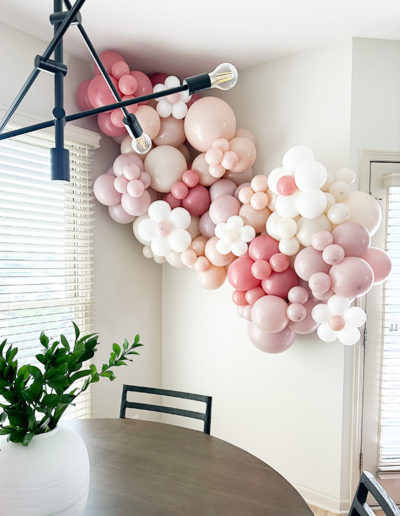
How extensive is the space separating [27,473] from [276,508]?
0.65m

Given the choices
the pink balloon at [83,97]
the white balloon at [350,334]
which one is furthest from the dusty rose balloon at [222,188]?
the white balloon at [350,334]

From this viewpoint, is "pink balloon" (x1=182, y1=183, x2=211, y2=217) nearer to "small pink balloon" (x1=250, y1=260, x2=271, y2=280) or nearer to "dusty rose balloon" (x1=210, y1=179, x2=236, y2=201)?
"dusty rose balloon" (x1=210, y1=179, x2=236, y2=201)

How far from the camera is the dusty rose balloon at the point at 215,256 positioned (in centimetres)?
245

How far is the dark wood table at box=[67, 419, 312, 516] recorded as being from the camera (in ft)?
3.80

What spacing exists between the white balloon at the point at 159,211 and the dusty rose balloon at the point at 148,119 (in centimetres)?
42

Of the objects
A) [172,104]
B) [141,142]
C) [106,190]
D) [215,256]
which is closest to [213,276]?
[215,256]

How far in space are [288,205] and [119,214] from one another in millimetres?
1065

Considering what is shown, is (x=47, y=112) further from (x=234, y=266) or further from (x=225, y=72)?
(x=225, y=72)

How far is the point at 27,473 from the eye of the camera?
1.00 meters

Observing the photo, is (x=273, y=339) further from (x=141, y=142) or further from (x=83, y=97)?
(x=83, y=97)

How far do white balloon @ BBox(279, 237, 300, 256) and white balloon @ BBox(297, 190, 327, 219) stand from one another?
0.15m

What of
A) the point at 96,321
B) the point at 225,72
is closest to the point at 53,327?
the point at 96,321

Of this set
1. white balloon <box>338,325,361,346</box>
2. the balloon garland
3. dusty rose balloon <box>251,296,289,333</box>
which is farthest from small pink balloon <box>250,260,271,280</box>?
white balloon <box>338,325,361,346</box>

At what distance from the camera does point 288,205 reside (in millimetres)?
2127
